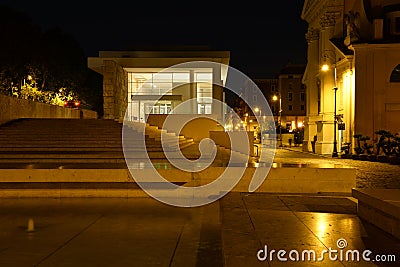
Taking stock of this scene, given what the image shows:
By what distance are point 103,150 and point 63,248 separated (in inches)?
531

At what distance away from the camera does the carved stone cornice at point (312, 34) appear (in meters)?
45.9

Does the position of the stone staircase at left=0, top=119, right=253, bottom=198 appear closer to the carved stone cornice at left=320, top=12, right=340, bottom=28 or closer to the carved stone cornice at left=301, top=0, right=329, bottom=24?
the carved stone cornice at left=320, top=12, right=340, bottom=28

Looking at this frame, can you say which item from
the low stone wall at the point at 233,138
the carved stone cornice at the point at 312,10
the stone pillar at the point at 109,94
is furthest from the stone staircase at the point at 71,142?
the carved stone cornice at the point at 312,10

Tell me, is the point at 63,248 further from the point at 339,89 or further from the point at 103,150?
A: the point at 339,89

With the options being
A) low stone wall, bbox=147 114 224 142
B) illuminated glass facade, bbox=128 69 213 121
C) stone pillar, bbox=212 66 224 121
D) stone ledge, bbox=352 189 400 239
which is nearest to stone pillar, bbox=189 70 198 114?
illuminated glass facade, bbox=128 69 213 121

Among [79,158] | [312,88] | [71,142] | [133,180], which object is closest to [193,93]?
[312,88]

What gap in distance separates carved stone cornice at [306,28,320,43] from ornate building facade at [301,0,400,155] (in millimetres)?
4254

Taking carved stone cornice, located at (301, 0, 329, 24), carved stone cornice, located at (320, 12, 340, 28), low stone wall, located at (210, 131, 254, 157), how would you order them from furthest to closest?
1. carved stone cornice, located at (301, 0, 329, 24)
2. carved stone cornice, located at (320, 12, 340, 28)
3. low stone wall, located at (210, 131, 254, 157)

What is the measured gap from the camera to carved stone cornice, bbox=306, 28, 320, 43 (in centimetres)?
4594

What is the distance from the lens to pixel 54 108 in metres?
38.1

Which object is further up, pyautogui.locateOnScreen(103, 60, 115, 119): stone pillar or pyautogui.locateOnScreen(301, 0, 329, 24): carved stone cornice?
pyautogui.locateOnScreen(301, 0, 329, 24): carved stone cornice

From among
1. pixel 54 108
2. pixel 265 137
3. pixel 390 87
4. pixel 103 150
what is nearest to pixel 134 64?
pixel 54 108

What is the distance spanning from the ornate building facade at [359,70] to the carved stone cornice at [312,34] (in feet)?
14.0

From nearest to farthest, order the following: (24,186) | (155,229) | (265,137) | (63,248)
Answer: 1. (63,248)
2. (155,229)
3. (24,186)
4. (265,137)
